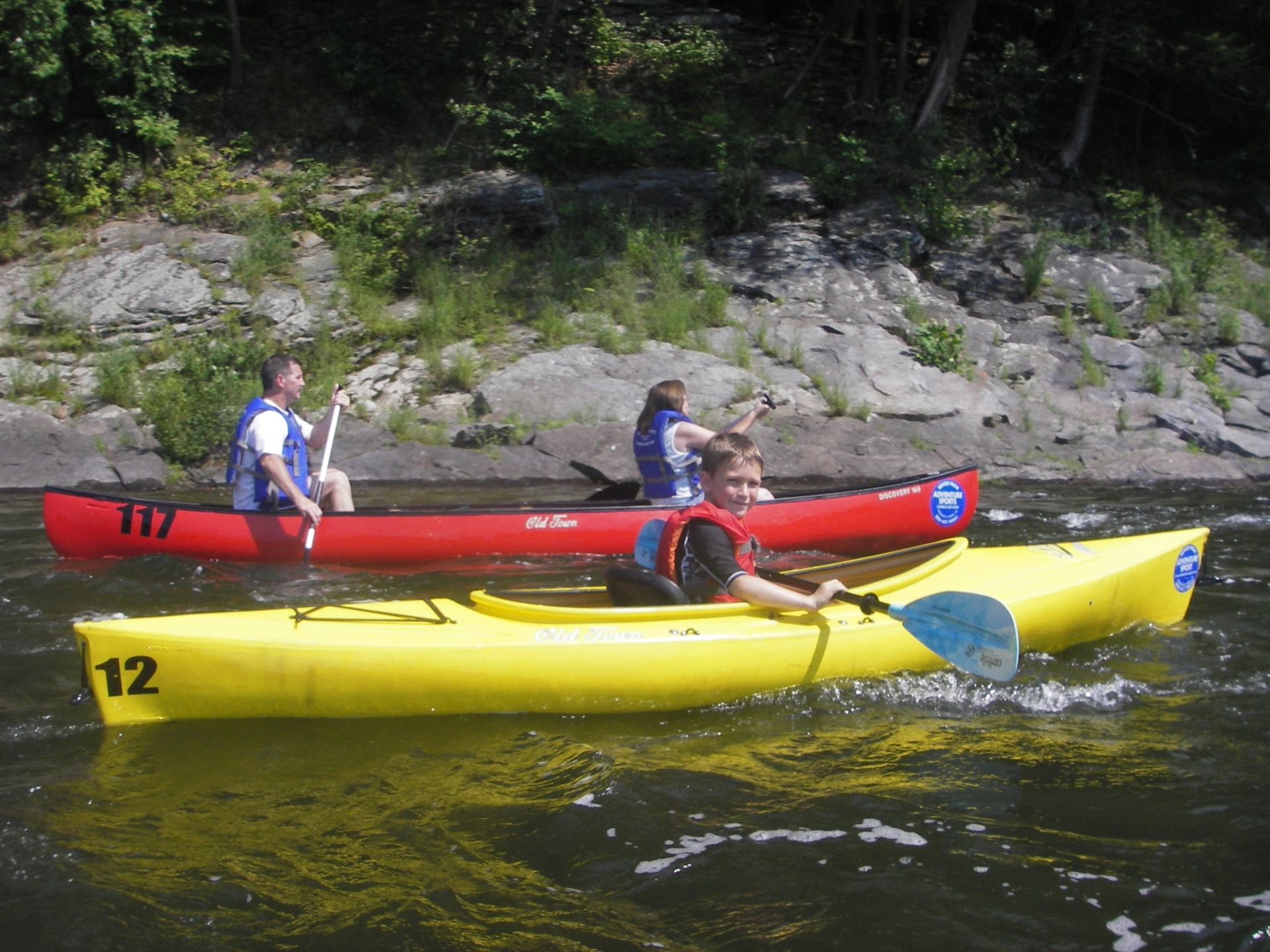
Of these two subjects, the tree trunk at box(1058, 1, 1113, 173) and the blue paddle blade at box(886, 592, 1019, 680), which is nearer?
the blue paddle blade at box(886, 592, 1019, 680)

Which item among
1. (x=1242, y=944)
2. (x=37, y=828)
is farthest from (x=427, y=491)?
(x=1242, y=944)

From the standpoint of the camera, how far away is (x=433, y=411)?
1082 cm

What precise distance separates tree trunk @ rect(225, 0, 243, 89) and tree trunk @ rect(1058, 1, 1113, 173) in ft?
36.0

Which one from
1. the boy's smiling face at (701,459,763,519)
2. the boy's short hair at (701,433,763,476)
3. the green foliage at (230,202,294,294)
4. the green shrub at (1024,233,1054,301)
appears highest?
the green foliage at (230,202,294,294)

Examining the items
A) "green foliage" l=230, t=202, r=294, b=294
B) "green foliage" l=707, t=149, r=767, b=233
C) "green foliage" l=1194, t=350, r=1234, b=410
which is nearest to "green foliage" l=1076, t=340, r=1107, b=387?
"green foliage" l=1194, t=350, r=1234, b=410

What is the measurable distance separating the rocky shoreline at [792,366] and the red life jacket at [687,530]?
462cm

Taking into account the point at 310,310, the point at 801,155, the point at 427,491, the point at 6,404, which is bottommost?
the point at 427,491

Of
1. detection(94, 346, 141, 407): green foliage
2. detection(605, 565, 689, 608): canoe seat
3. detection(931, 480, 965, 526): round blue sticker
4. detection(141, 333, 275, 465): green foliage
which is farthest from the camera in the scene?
detection(94, 346, 141, 407): green foliage

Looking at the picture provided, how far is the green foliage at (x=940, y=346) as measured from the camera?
37.5 feet

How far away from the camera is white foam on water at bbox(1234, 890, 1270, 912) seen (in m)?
2.55

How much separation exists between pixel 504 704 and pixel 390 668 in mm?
404

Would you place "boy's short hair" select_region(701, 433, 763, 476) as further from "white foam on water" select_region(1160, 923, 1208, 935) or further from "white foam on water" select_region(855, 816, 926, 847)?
"white foam on water" select_region(1160, 923, 1208, 935)

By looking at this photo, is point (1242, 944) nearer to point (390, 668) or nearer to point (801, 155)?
point (390, 668)

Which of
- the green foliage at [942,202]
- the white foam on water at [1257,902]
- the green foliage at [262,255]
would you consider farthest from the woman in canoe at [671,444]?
the green foliage at [942,202]
